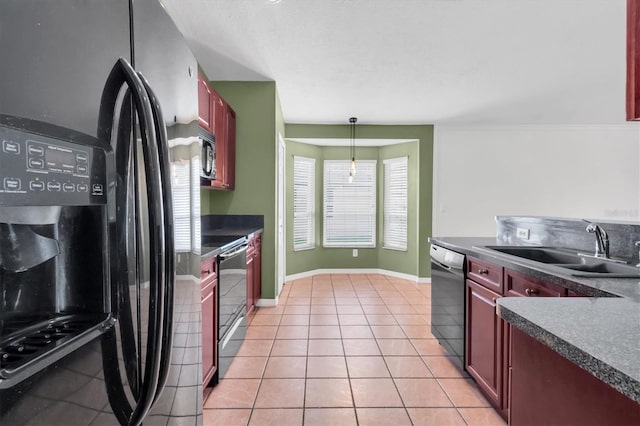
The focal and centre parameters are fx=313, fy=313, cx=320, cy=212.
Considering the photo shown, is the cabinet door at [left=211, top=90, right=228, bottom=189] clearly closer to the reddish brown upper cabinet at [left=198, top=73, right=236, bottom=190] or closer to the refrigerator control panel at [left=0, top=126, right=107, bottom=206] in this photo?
the reddish brown upper cabinet at [left=198, top=73, right=236, bottom=190]

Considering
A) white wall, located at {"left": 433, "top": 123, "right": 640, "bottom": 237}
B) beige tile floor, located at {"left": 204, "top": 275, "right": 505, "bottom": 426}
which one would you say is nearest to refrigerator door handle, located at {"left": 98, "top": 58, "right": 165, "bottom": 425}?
beige tile floor, located at {"left": 204, "top": 275, "right": 505, "bottom": 426}

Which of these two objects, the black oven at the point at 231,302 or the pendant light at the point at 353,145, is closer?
the black oven at the point at 231,302

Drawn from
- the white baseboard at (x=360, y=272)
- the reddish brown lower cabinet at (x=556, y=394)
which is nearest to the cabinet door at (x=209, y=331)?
the reddish brown lower cabinet at (x=556, y=394)

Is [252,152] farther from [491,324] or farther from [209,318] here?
[491,324]

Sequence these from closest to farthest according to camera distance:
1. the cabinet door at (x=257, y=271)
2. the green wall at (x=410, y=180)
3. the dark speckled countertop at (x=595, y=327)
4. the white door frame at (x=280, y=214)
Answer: the dark speckled countertop at (x=595, y=327) < the cabinet door at (x=257, y=271) < the white door frame at (x=280, y=214) < the green wall at (x=410, y=180)

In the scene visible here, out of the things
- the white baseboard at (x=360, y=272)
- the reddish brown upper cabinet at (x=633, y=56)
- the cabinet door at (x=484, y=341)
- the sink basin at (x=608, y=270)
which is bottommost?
the white baseboard at (x=360, y=272)

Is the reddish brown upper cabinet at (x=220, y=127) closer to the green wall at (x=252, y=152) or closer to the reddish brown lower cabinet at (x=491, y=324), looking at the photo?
the green wall at (x=252, y=152)

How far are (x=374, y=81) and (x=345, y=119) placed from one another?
4.57ft

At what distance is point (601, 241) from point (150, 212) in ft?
7.38

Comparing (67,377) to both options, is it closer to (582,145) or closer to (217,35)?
(217,35)

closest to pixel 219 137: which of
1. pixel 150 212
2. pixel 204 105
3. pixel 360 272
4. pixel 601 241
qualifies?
pixel 204 105

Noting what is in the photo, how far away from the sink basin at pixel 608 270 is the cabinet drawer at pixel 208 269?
5.88 ft

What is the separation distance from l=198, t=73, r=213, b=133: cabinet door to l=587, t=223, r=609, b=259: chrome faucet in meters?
2.71

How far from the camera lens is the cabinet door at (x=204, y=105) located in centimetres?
251
